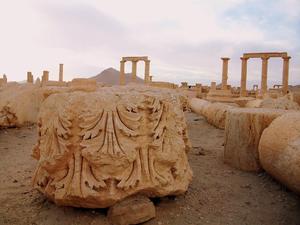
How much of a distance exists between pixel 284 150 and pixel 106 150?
5.46ft

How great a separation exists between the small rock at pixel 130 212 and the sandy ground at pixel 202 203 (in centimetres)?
7

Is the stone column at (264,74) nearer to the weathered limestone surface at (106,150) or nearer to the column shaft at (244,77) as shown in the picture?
the column shaft at (244,77)

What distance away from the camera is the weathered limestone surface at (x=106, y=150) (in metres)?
2.19

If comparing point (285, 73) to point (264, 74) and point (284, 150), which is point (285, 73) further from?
point (284, 150)

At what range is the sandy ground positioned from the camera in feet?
7.77

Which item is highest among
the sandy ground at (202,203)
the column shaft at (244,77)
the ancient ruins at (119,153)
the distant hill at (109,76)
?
the distant hill at (109,76)

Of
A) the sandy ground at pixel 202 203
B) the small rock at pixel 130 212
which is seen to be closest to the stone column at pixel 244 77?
the sandy ground at pixel 202 203

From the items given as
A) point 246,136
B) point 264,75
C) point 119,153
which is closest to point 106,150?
point 119,153

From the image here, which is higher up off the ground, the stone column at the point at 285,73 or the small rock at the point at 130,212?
the stone column at the point at 285,73

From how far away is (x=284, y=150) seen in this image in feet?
9.01

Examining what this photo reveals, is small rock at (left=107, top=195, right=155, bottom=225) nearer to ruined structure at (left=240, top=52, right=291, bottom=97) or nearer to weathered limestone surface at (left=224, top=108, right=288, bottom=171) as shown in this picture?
weathered limestone surface at (left=224, top=108, right=288, bottom=171)

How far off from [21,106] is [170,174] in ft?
15.8

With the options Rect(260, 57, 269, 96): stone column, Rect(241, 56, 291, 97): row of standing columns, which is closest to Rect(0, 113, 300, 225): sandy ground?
Rect(241, 56, 291, 97): row of standing columns

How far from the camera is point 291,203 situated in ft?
8.84
